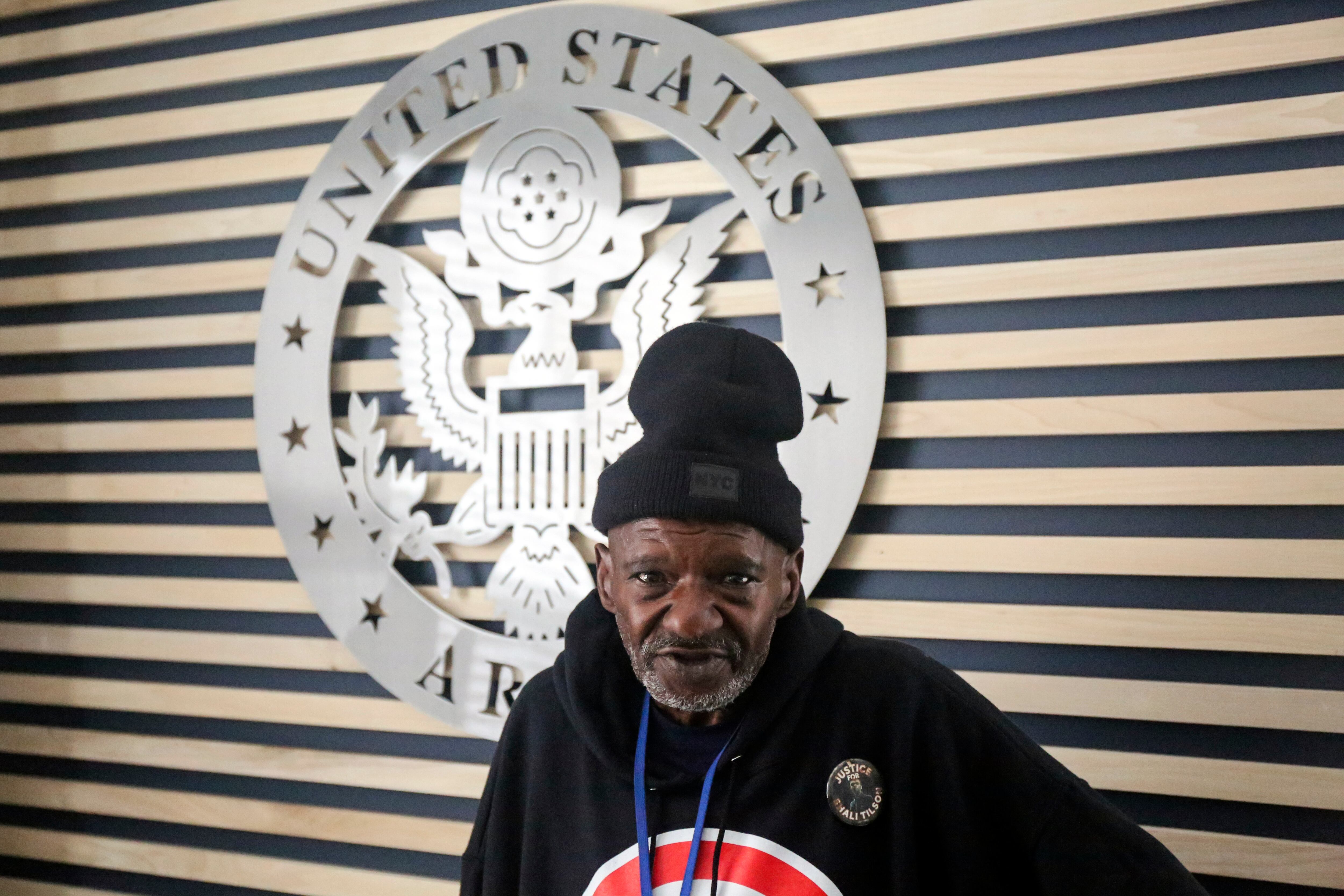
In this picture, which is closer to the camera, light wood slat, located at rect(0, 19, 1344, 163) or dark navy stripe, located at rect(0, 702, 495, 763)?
light wood slat, located at rect(0, 19, 1344, 163)

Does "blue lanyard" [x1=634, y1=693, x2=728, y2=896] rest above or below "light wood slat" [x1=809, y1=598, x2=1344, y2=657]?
below

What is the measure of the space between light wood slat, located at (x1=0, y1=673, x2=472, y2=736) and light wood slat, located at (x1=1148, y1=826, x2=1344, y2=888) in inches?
52.4

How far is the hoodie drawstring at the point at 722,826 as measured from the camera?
49.4 inches

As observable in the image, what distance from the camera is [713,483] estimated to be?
47.9 inches

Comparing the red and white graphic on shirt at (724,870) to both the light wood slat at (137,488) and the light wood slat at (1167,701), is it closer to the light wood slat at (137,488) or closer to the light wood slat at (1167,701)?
the light wood slat at (1167,701)

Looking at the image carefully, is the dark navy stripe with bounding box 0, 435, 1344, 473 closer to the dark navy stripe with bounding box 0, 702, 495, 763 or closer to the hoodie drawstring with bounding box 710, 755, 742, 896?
the dark navy stripe with bounding box 0, 702, 495, 763

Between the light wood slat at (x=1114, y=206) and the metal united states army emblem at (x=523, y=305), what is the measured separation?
0.34ft

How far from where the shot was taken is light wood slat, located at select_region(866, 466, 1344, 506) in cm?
158

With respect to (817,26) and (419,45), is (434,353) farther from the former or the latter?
(817,26)

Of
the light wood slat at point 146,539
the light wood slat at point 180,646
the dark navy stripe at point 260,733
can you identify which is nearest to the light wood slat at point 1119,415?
the dark navy stripe at point 260,733

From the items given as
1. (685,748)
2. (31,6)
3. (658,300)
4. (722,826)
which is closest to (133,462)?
(31,6)

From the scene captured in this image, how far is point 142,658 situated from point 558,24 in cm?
177

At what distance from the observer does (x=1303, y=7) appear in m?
1.60

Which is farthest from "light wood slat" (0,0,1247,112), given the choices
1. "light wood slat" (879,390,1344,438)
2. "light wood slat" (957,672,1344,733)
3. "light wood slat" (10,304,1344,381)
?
"light wood slat" (957,672,1344,733)
